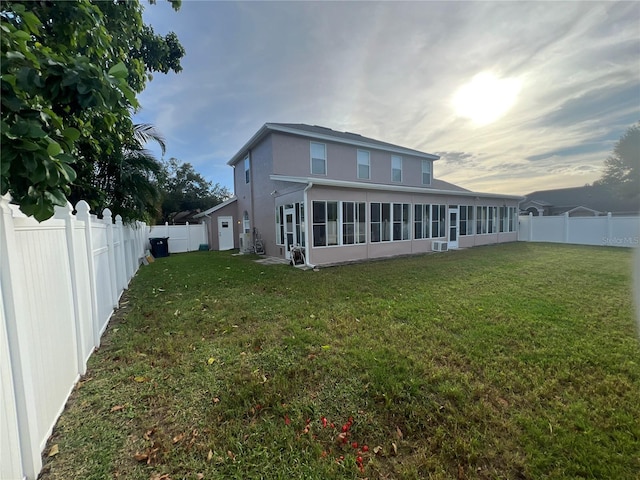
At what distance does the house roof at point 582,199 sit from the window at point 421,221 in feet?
77.0

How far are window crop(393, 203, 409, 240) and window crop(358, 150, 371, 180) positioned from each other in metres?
3.17

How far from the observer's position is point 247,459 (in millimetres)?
1944

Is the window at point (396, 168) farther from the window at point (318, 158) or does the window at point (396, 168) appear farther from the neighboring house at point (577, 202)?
the neighboring house at point (577, 202)

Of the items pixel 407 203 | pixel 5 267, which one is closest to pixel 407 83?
pixel 407 203

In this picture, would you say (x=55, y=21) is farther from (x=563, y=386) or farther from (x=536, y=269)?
(x=536, y=269)

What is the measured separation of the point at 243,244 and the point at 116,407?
12.5 metres

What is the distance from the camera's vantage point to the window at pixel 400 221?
1196 centimetres

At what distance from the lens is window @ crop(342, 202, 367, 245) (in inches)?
411

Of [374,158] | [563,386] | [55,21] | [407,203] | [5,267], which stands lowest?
Answer: [563,386]

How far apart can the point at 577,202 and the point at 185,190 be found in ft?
137

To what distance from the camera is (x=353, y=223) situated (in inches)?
420

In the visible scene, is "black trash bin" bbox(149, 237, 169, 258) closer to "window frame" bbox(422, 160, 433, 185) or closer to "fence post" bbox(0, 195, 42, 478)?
"fence post" bbox(0, 195, 42, 478)

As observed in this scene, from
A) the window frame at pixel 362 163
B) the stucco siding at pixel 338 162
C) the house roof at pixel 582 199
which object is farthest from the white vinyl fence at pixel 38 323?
the house roof at pixel 582 199

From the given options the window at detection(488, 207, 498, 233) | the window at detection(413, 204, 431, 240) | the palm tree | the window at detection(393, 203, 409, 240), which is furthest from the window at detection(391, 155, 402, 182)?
the palm tree
